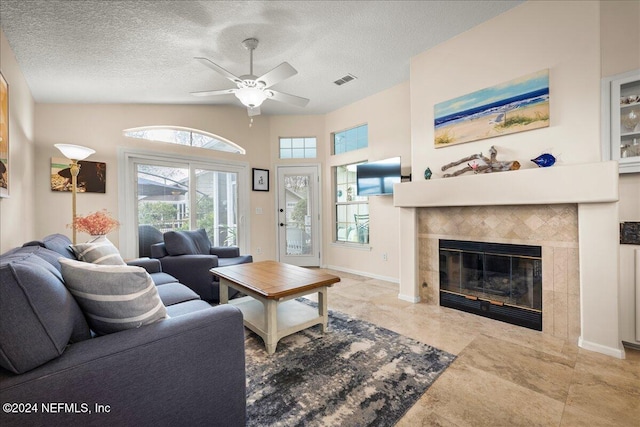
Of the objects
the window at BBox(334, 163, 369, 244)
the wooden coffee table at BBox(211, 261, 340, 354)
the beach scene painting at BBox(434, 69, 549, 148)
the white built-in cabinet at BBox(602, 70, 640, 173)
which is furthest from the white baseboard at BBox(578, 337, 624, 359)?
the window at BBox(334, 163, 369, 244)

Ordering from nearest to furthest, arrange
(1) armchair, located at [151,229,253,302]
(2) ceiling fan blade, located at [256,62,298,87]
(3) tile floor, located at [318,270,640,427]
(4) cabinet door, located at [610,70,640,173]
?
(3) tile floor, located at [318,270,640,427]
(4) cabinet door, located at [610,70,640,173]
(2) ceiling fan blade, located at [256,62,298,87]
(1) armchair, located at [151,229,253,302]

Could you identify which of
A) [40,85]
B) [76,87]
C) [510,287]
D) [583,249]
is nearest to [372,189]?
[510,287]

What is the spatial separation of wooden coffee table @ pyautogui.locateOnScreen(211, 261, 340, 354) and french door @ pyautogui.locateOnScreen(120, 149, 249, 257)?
1896 millimetres

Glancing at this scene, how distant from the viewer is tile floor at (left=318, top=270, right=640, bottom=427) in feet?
4.73

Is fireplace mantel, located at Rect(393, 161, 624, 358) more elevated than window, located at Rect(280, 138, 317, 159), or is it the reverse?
window, located at Rect(280, 138, 317, 159)

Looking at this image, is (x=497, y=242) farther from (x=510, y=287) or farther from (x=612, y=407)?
(x=612, y=407)

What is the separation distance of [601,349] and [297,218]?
13.8 feet

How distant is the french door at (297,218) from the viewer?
17.0 feet

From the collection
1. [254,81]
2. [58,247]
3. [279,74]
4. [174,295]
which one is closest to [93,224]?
[58,247]

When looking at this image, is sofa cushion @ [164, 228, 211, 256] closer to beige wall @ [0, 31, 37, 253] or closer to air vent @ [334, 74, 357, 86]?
beige wall @ [0, 31, 37, 253]

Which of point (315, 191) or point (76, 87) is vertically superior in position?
point (76, 87)

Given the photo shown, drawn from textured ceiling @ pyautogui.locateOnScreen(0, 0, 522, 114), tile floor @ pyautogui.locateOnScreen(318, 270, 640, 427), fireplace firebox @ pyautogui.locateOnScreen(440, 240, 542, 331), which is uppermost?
textured ceiling @ pyautogui.locateOnScreen(0, 0, 522, 114)

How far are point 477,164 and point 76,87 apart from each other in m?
4.46

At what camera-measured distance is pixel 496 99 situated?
2.65m
